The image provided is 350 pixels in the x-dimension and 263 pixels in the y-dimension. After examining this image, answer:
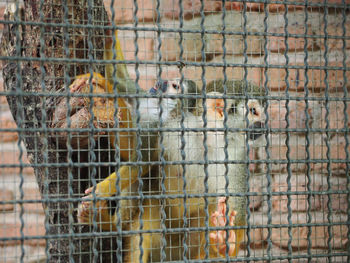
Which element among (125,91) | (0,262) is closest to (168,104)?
(125,91)

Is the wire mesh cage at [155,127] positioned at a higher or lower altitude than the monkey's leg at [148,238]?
higher

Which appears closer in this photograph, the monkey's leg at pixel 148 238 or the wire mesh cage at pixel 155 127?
the wire mesh cage at pixel 155 127

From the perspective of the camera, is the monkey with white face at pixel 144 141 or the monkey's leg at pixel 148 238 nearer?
the monkey with white face at pixel 144 141

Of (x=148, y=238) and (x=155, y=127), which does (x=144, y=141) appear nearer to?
(x=155, y=127)

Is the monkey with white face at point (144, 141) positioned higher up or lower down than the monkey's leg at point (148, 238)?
higher up

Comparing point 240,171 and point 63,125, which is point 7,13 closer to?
point 63,125

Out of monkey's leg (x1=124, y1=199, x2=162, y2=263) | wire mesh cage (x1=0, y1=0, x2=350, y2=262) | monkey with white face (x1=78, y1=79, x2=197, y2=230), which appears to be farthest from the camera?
monkey's leg (x1=124, y1=199, x2=162, y2=263)

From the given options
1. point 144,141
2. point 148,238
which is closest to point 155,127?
point 144,141

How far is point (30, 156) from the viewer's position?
1.34 metres

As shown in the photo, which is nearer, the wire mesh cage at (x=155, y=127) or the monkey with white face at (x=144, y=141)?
the wire mesh cage at (x=155, y=127)

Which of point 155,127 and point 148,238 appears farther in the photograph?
point 148,238

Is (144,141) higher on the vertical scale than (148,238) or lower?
higher

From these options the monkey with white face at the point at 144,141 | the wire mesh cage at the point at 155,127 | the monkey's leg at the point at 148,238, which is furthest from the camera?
the monkey's leg at the point at 148,238

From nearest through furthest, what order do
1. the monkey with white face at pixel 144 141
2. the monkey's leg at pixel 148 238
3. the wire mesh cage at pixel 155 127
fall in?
1. the wire mesh cage at pixel 155 127
2. the monkey with white face at pixel 144 141
3. the monkey's leg at pixel 148 238
